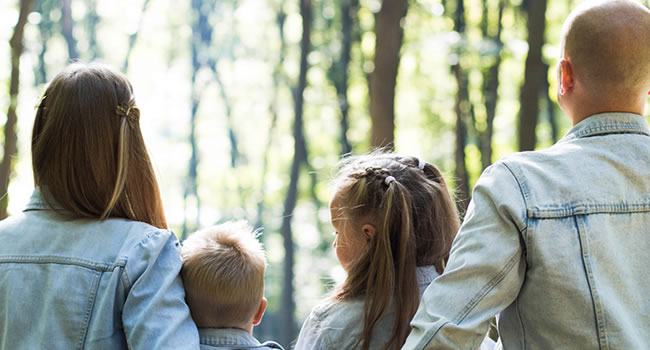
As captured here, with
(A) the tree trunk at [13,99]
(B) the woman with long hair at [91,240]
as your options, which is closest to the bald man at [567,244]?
(B) the woman with long hair at [91,240]

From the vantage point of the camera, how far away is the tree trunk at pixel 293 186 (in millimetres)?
17355

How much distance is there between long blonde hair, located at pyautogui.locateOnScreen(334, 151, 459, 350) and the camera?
207 centimetres

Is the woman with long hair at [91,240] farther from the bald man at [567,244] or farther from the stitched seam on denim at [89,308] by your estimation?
the bald man at [567,244]

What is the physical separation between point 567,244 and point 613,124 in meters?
0.38

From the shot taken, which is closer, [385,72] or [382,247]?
[382,247]

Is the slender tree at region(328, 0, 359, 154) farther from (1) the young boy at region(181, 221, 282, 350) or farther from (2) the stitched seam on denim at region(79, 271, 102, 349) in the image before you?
(2) the stitched seam on denim at region(79, 271, 102, 349)

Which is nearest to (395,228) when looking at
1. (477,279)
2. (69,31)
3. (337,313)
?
Result: (337,313)

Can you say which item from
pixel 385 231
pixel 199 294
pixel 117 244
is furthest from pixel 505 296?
pixel 117 244

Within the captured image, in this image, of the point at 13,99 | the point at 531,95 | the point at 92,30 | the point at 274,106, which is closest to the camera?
the point at 531,95

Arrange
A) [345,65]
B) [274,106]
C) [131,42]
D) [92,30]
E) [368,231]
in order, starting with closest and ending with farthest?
[368,231]
[345,65]
[92,30]
[131,42]
[274,106]

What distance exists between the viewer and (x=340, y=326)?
208cm

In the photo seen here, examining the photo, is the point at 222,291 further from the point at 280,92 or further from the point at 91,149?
the point at 280,92

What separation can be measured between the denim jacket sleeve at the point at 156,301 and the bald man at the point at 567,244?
63cm

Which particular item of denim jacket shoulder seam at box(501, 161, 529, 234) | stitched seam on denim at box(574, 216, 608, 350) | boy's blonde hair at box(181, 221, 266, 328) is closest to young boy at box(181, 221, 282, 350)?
boy's blonde hair at box(181, 221, 266, 328)
